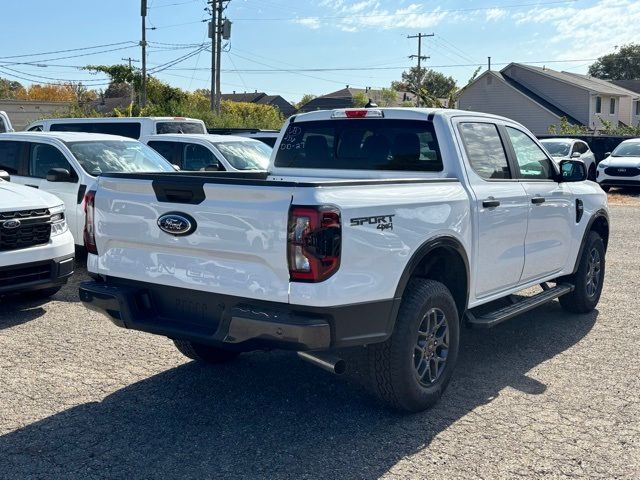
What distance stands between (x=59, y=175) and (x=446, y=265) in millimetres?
5944

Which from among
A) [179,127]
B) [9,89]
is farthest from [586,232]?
[9,89]

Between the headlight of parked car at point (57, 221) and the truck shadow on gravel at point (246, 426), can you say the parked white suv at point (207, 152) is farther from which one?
the truck shadow on gravel at point (246, 426)

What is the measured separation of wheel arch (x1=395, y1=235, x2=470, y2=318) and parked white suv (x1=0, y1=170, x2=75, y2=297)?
160 inches

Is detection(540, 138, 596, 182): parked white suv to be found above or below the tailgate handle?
above

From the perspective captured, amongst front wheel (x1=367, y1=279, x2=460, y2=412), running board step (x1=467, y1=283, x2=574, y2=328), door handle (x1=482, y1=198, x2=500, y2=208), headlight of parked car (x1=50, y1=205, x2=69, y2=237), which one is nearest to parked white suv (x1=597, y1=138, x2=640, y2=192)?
running board step (x1=467, y1=283, x2=574, y2=328)

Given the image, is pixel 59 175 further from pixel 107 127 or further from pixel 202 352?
pixel 107 127

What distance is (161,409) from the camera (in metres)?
4.85

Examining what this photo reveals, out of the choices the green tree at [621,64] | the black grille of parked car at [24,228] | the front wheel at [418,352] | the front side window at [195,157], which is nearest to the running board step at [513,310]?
the front wheel at [418,352]

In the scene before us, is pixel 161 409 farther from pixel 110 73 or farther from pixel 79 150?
pixel 110 73

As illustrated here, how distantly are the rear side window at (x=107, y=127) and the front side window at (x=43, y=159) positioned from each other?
528 centimetres

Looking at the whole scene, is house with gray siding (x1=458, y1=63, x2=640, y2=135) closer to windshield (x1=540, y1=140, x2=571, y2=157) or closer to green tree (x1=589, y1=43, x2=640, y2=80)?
windshield (x1=540, y1=140, x2=571, y2=157)

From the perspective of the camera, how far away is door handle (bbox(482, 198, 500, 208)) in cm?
532

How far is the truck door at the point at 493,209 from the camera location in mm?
5320

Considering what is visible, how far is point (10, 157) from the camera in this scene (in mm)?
10133
